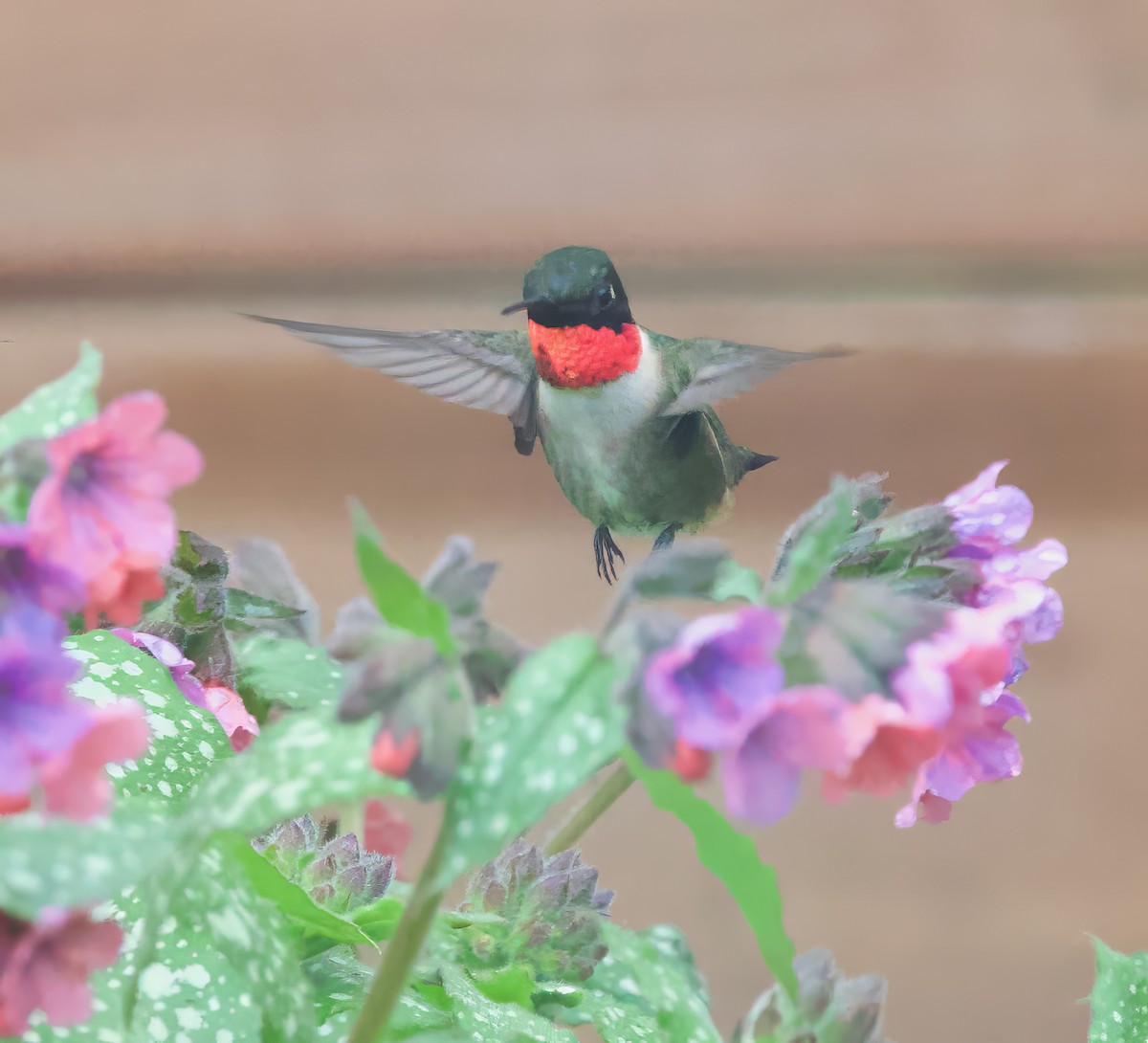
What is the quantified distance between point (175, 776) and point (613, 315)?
341mm

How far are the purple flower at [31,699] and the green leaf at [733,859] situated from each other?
3.3 inches

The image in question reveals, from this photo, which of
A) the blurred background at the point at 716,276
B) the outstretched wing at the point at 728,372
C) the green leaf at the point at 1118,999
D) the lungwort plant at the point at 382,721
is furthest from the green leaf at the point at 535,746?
the blurred background at the point at 716,276

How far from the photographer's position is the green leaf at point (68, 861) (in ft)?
0.39

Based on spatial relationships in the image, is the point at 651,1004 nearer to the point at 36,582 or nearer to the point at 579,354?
the point at 36,582

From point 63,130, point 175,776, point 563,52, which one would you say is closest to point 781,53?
point 563,52

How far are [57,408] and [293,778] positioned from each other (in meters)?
0.06

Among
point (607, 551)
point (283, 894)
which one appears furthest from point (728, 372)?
point (283, 894)

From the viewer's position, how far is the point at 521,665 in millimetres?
145

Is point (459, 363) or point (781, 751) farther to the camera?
point (459, 363)

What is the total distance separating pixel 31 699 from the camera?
0.43 feet

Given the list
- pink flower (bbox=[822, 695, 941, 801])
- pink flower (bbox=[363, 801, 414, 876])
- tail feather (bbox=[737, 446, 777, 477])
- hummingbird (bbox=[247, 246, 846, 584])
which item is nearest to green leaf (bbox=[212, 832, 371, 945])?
pink flower (bbox=[822, 695, 941, 801])

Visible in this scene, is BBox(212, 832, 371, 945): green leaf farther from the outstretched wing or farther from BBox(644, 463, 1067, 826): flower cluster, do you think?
the outstretched wing

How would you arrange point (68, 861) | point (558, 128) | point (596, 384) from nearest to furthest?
point (68, 861), point (596, 384), point (558, 128)

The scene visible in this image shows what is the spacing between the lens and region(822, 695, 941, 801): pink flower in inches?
5.4
